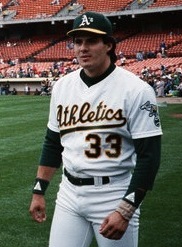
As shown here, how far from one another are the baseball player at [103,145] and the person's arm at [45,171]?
171 mm

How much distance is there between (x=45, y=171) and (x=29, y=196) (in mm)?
4049

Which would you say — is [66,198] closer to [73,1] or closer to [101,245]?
[101,245]

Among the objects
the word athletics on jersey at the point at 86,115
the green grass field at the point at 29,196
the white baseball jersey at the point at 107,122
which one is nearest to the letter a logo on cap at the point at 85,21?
the white baseball jersey at the point at 107,122

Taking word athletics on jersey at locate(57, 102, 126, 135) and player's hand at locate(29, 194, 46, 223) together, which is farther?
player's hand at locate(29, 194, 46, 223)

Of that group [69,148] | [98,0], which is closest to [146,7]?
[98,0]

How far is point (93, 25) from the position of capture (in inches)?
112

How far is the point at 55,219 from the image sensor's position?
3.04m

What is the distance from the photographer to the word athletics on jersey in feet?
9.27

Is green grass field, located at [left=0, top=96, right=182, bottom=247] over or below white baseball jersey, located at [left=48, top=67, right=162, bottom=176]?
below

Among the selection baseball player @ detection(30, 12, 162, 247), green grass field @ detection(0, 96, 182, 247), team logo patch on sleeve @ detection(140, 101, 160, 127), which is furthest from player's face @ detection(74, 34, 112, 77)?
green grass field @ detection(0, 96, 182, 247)

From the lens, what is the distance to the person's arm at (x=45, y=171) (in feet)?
10.4

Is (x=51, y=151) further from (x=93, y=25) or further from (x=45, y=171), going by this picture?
(x=93, y=25)

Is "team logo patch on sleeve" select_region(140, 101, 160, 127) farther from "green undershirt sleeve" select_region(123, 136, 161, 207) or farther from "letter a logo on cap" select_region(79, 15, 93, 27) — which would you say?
"letter a logo on cap" select_region(79, 15, 93, 27)

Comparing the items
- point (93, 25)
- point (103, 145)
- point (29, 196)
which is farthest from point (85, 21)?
point (29, 196)
